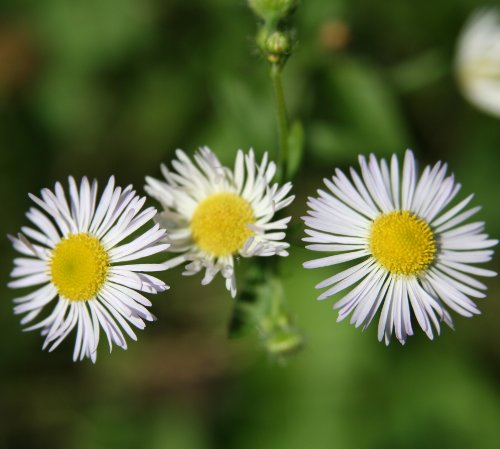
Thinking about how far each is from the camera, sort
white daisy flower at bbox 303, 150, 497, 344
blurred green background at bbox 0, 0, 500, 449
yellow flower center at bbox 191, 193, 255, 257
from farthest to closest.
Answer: blurred green background at bbox 0, 0, 500, 449, yellow flower center at bbox 191, 193, 255, 257, white daisy flower at bbox 303, 150, 497, 344

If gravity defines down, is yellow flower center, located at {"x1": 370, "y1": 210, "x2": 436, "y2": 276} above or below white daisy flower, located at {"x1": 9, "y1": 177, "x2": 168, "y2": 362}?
above

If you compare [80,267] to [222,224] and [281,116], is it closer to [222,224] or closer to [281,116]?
[222,224]

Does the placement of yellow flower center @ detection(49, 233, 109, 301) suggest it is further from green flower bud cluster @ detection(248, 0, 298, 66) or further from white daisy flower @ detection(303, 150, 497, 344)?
green flower bud cluster @ detection(248, 0, 298, 66)

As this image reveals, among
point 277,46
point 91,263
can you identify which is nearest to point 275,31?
point 277,46

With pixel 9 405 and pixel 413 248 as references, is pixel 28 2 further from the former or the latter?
pixel 413 248

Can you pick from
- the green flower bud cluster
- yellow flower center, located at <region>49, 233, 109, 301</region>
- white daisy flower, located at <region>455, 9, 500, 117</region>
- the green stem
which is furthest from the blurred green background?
yellow flower center, located at <region>49, 233, 109, 301</region>

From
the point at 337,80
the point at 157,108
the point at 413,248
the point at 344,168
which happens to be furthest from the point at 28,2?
the point at 413,248
